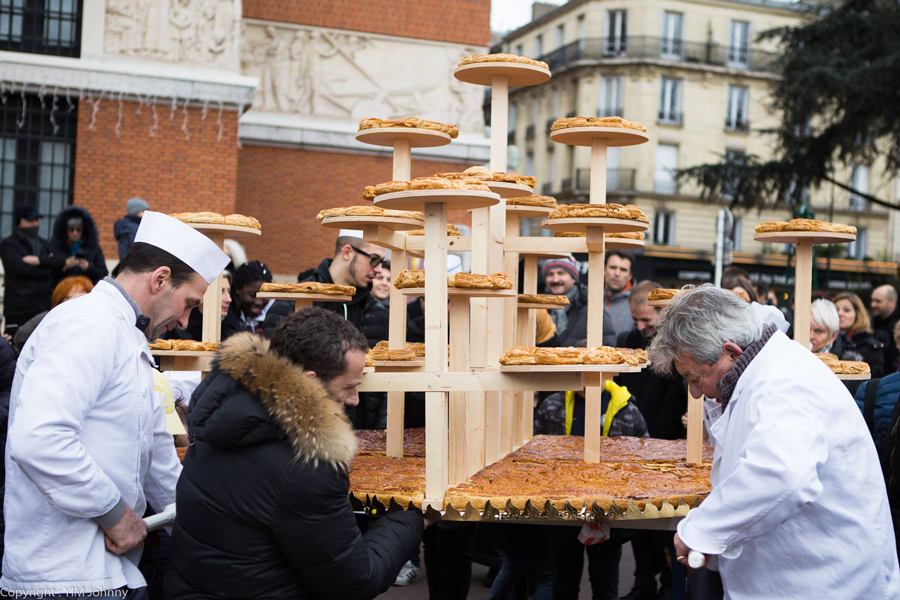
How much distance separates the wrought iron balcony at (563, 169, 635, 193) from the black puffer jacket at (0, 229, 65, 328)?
3733cm

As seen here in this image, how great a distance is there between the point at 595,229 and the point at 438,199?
4.09 feet

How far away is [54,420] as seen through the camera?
9.92ft

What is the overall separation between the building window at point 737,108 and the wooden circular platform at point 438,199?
4724cm

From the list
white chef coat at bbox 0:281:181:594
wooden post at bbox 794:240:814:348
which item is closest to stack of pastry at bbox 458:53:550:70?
wooden post at bbox 794:240:814:348

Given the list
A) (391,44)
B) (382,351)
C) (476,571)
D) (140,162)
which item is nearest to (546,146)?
(391,44)

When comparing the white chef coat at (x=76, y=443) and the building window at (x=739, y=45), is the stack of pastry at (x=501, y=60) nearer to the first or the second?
the white chef coat at (x=76, y=443)

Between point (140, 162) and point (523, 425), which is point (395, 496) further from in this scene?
point (140, 162)

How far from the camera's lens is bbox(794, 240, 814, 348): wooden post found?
16.6ft

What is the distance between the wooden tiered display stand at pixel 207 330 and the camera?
183 inches

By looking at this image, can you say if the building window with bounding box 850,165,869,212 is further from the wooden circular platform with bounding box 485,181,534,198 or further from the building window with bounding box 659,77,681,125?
the wooden circular platform with bounding box 485,181,534,198

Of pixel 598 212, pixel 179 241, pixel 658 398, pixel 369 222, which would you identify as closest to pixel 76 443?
pixel 179 241

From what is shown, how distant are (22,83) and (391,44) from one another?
24.0ft

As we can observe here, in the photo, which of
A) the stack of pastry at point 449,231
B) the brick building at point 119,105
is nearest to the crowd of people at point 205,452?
the stack of pastry at point 449,231

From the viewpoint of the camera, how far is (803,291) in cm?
510
